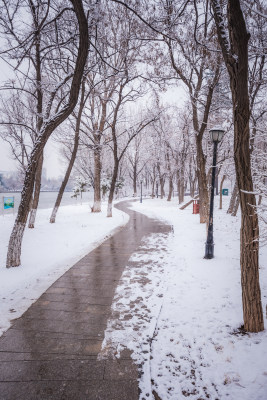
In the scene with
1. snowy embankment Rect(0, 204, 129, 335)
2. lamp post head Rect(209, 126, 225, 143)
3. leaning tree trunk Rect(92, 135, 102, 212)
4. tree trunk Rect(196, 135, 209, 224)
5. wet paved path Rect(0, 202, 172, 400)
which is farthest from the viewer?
leaning tree trunk Rect(92, 135, 102, 212)

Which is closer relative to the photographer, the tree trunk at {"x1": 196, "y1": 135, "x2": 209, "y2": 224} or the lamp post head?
the lamp post head

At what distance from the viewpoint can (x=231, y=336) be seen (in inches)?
119

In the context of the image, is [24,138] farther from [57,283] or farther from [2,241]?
[57,283]

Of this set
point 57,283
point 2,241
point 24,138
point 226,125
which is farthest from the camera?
point 24,138

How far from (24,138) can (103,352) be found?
17.9 meters

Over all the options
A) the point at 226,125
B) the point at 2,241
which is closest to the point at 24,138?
the point at 2,241

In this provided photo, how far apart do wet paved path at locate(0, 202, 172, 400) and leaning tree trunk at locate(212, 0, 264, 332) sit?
1833mm

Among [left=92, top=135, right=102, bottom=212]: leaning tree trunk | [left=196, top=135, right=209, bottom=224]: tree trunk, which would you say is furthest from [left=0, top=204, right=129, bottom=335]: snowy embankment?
[left=92, top=135, right=102, bottom=212]: leaning tree trunk

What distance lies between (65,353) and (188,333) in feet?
5.68

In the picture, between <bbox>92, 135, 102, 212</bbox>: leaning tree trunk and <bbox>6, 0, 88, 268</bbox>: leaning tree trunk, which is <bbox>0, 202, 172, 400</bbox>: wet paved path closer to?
<bbox>6, 0, 88, 268</bbox>: leaning tree trunk

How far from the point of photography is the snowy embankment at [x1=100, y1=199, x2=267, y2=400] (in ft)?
7.59

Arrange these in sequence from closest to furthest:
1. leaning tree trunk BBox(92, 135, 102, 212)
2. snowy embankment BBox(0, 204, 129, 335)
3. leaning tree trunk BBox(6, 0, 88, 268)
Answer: snowy embankment BBox(0, 204, 129, 335) < leaning tree trunk BBox(6, 0, 88, 268) < leaning tree trunk BBox(92, 135, 102, 212)

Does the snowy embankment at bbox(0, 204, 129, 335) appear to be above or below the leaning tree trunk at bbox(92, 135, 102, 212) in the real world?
below

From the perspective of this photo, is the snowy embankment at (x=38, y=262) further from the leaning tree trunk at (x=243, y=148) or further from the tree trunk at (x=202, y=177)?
the tree trunk at (x=202, y=177)
